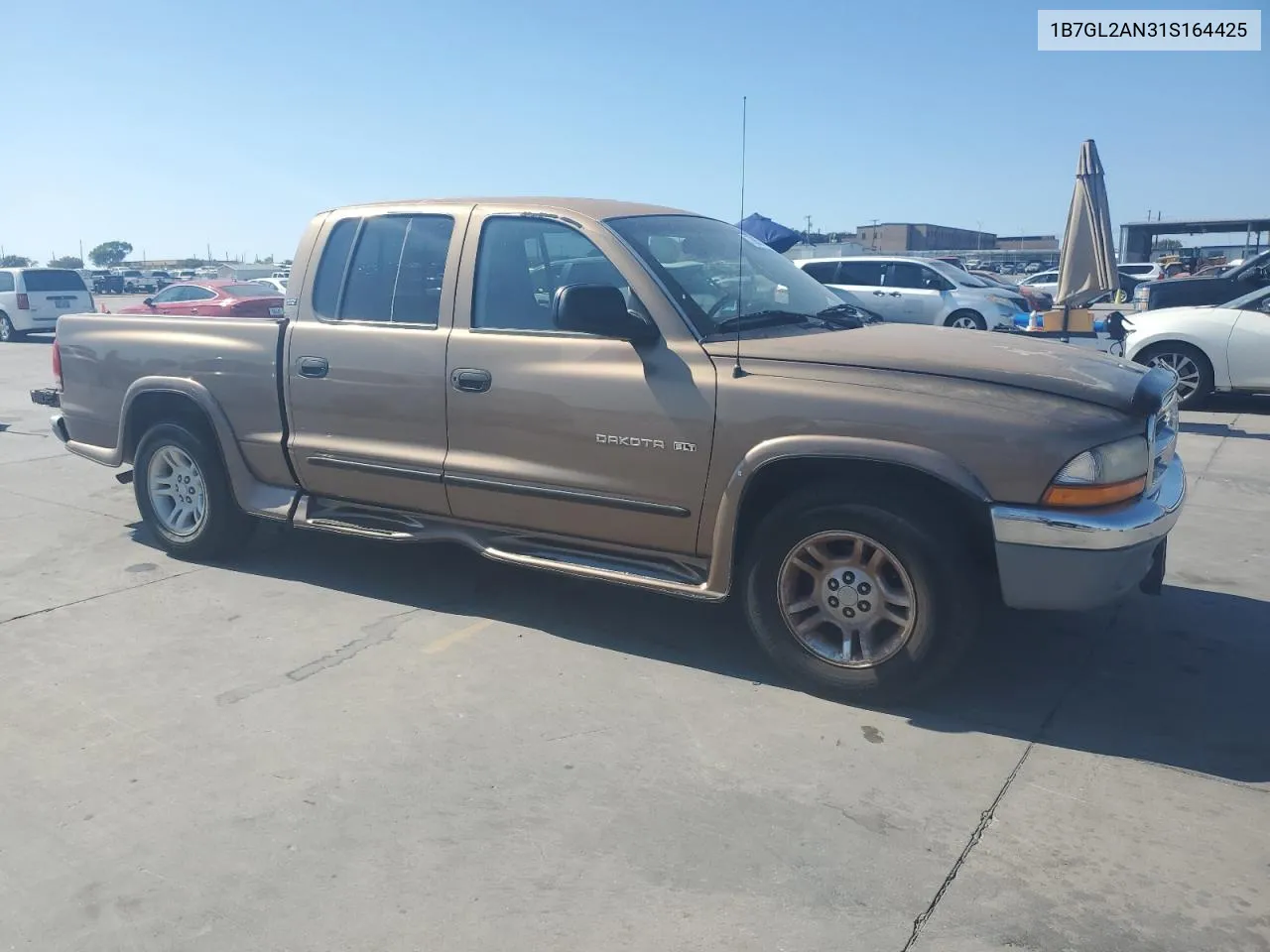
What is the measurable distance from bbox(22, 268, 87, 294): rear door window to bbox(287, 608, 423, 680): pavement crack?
22.5m

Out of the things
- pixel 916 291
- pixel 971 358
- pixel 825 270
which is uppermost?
pixel 825 270

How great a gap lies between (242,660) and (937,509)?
295cm

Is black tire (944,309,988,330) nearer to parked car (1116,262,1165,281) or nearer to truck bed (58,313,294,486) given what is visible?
truck bed (58,313,294,486)

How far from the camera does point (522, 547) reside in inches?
186

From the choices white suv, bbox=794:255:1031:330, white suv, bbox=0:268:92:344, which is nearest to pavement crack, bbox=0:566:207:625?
white suv, bbox=794:255:1031:330

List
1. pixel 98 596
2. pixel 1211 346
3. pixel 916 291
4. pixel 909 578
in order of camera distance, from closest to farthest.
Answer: pixel 909 578 < pixel 98 596 < pixel 1211 346 < pixel 916 291

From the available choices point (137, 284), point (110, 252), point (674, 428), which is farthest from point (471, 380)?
point (110, 252)

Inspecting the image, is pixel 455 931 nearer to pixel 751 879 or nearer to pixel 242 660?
pixel 751 879

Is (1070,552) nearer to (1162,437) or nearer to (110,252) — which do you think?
(1162,437)

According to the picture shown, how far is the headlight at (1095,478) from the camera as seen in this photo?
11.8 ft

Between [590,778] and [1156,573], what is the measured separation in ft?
8.39

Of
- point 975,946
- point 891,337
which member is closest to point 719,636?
point 891,337

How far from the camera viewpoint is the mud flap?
4301 mm

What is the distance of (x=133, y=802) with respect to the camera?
3.42 meters
